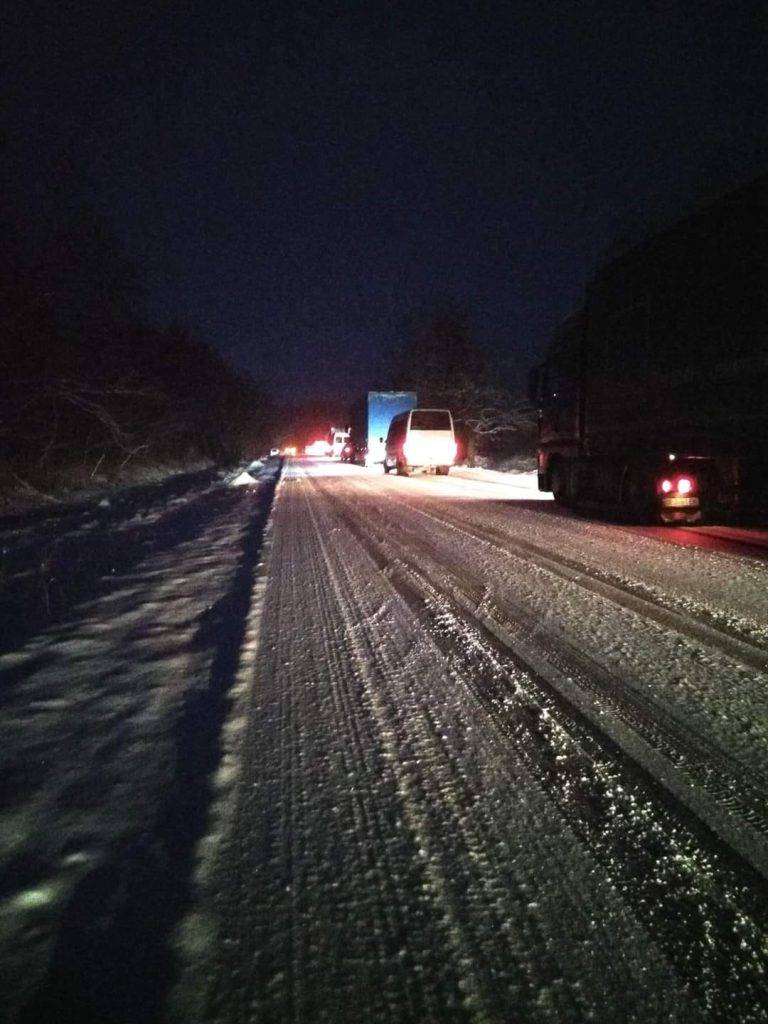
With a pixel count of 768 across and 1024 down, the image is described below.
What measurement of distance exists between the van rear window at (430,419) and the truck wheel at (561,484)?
14.7 meters

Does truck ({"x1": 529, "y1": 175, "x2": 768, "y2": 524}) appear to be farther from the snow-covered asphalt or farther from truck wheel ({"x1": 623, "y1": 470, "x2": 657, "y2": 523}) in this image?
the snow-covered asphalt

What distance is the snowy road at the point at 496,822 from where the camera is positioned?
152 cm

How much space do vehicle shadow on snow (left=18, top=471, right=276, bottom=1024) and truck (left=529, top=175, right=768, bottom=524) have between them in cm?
852

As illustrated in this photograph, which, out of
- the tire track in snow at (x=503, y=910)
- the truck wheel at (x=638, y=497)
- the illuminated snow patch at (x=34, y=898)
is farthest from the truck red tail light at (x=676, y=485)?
the illuminated snow patch at (x=34, y=898)

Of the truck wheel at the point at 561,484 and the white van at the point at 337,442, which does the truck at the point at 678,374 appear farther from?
the white van at the point at 337,442

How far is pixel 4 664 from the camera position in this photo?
3.88 m

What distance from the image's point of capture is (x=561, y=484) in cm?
1374

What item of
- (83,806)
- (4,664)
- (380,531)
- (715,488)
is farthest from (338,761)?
(715,488)

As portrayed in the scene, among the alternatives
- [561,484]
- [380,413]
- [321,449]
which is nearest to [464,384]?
[380,413]

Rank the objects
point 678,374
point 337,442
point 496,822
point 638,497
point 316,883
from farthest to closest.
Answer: point 337,442 → point 638,497 → point 678,374 → point 496,822 → point 316,883

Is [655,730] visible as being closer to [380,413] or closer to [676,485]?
[676,485]

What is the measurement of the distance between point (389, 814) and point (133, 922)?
3.01 ft

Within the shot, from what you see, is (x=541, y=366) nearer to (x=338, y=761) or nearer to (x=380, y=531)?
(x=380, y=531)

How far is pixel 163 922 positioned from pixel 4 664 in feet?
9.41
